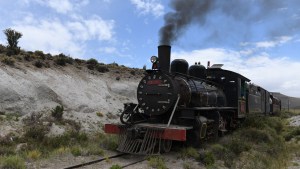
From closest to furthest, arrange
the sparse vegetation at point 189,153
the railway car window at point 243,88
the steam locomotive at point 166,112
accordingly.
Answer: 1. the sparse vegetation at point 189,153
2. the steam locomotive at point 166,112
3. the railway car window at point 243,88

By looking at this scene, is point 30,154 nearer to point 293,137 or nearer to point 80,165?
point 80,165

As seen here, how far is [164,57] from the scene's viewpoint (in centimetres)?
1126

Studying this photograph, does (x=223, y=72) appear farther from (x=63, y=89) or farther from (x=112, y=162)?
(x=63, y=89)

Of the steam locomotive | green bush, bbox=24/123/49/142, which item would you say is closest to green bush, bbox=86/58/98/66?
green bush, bbox=24/123/49/142

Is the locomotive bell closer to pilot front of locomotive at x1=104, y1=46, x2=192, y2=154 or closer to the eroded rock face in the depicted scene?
pilot front of locomotive at x1=104, y1=46, x2=192, y2=154

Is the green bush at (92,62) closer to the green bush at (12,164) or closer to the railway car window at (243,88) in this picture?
the railway car window at (243,88)

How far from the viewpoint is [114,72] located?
2859 centimetres

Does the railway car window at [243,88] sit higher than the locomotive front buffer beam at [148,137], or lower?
higher

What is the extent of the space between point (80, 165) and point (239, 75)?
9.68 meters

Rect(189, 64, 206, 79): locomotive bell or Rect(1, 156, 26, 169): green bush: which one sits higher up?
Rect(189, 64, 206, 79): locomotive bell

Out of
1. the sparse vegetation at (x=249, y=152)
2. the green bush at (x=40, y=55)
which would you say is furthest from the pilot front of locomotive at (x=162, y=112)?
the green bush at (x=40, y=55)

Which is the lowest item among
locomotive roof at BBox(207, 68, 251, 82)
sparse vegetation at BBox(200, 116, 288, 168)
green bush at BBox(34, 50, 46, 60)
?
sparse vegetation at BBox(200, 116, 288, 168)

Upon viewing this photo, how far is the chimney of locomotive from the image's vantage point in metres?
11.2

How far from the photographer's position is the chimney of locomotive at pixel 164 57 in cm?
1121
